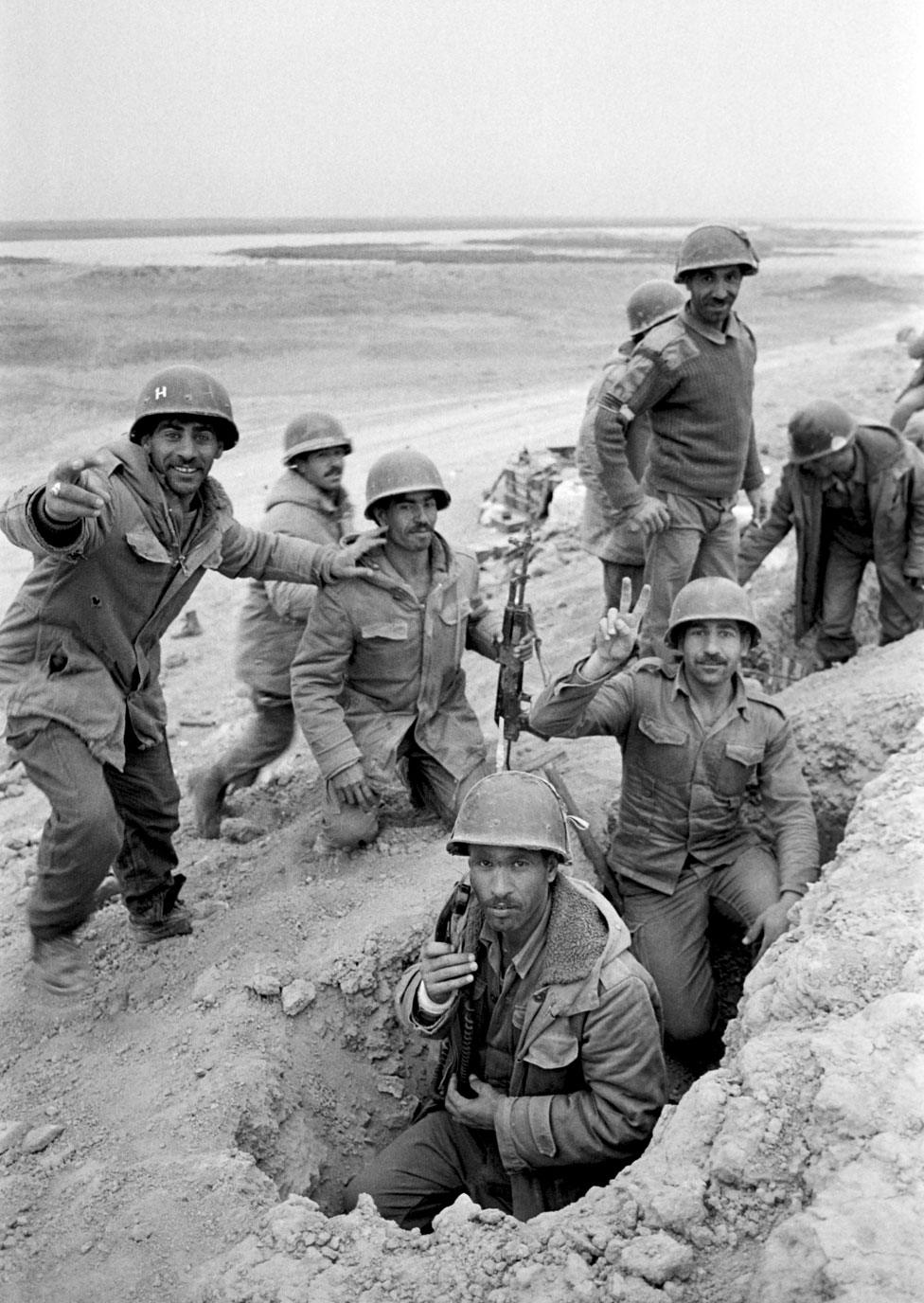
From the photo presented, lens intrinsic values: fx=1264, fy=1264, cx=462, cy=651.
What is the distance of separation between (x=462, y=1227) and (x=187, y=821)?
3732 mm

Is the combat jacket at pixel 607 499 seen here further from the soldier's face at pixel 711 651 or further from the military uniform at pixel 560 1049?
the military uniform at pixel 560 1049

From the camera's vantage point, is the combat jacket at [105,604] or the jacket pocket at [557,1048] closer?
the jacket pocket at [557,1048]

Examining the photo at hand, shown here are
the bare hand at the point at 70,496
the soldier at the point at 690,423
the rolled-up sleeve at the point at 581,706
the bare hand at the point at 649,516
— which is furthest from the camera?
the bare hand at the point at 649,516

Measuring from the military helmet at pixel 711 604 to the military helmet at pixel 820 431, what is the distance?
1904 mm

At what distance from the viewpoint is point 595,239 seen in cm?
4688

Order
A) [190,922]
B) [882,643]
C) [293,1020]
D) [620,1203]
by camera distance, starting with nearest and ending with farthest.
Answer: [620,1203] < [293,1020] < [190,922] < [882,643]

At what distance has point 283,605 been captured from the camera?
5629mm

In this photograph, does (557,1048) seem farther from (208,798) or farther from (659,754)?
(208,798)

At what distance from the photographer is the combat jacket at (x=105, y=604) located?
4152 millimetres

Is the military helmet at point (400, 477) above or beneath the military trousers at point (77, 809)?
above

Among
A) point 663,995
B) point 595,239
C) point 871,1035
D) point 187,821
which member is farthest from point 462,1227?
point 595,239

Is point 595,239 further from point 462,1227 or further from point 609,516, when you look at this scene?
point 462,1227

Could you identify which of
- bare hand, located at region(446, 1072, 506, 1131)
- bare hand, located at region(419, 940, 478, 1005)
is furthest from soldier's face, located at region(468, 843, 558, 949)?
bare hand, located at region(446, 1072, 506, 1131)

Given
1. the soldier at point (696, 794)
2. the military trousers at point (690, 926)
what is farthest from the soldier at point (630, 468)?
the military trousers at point (690, 926)
